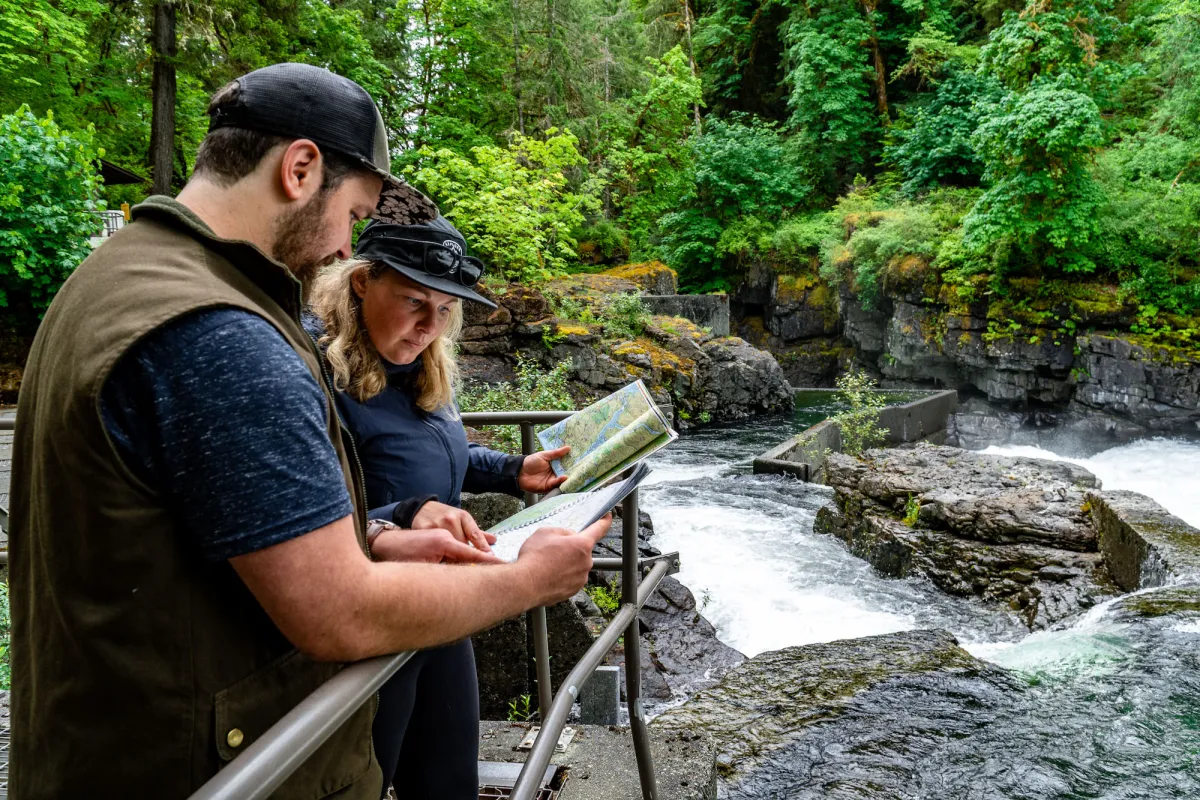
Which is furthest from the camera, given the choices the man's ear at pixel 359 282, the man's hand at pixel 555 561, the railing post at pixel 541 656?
the railing post at pixel 541 656

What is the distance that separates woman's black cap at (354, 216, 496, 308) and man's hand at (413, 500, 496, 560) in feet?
1.68

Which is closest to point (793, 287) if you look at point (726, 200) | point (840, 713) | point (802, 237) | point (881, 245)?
point (802, 237)

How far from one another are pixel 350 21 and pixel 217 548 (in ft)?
61.7

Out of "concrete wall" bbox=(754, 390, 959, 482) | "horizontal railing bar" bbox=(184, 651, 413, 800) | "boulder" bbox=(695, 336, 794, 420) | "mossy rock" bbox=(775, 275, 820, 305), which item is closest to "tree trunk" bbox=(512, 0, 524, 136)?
"boulder" bbox=(695, 336, 794, 420)

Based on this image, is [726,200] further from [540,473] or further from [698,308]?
[540,473]

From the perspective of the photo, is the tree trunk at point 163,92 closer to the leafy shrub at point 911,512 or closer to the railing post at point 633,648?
the leafy shrub at point 911,512

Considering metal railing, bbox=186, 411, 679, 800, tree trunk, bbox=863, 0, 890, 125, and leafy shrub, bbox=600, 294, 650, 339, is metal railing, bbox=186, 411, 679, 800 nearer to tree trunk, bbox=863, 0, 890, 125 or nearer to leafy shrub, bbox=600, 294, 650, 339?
leafy shrub, bbox=600, 294, 650, 339

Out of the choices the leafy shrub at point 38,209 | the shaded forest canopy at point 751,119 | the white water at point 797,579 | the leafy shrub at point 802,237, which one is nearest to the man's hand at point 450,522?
the white water at point 797,579

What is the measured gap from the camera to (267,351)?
A: 0.80 metres

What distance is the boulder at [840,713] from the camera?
9.86 ft

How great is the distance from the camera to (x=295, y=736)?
0.77 meters

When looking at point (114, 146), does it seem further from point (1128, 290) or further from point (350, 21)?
point (1128, 290)

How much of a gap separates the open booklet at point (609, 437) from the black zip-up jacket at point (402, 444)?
26 cm

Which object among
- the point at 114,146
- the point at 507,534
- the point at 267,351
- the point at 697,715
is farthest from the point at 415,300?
the point at 114,146
